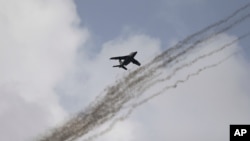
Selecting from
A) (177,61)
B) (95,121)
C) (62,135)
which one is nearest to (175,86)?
(177,61)

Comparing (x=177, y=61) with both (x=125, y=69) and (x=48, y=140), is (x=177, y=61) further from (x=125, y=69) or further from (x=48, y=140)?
(x=48, y=140)

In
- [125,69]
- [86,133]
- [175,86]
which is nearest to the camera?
[175,86]

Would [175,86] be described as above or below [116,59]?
below

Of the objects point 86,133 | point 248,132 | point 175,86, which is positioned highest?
point 175,86

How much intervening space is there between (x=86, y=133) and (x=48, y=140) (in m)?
10.5

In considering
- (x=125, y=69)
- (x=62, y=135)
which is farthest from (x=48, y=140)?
(x=125, y=69)

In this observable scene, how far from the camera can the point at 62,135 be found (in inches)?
4417

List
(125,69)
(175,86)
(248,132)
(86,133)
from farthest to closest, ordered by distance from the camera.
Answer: (125,69), (86,133), (175,86), (248,132)

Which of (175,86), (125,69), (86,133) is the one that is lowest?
(86,133)

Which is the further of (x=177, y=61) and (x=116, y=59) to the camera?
(x=116, y=59)

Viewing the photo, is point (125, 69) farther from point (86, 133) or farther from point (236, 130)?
point (236, 130)

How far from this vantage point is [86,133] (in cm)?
10875

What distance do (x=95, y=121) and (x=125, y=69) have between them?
64.9 ft

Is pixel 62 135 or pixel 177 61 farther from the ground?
pixel 177 61
